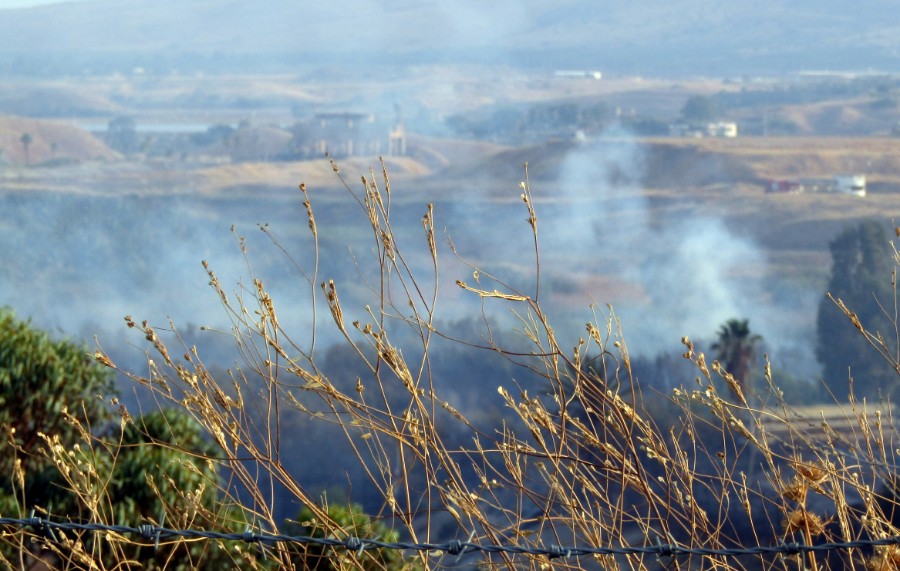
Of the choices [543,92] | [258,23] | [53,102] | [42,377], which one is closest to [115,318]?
[53,102]

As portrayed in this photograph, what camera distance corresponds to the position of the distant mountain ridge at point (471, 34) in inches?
3108

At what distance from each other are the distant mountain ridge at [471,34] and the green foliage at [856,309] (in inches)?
1672

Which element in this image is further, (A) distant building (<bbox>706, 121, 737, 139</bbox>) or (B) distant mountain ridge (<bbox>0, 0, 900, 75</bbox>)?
(B) distant mountain ridge (<bbox>0, 0, 900, 75</bbox>)

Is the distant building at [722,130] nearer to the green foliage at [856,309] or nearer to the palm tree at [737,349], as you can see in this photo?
the green foliage at [856,309]

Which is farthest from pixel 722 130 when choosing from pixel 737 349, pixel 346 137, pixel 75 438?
pixel 75 438

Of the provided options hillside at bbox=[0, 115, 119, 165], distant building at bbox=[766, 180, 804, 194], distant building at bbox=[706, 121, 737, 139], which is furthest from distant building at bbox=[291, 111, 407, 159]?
distant building at bbox=[766, 180, 804, 194]

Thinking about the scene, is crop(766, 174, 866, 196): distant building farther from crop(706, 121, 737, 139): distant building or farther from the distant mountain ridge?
the distant mountain ridge

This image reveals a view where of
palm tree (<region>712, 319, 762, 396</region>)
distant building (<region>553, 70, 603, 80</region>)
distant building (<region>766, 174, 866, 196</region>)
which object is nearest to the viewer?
palm tree (<region>712, 319, 762, 396</region>)

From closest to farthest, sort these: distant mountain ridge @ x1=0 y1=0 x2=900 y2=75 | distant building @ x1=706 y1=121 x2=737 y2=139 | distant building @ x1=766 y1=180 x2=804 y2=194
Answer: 1. distant building @ x1=766 y1=180 x2=804 y2=194
2. distant building @ x1=706 y1=121 x2=737 y2=139
3. distant mountain ridge @ x1=0 y1=0 x2=900 y2=75

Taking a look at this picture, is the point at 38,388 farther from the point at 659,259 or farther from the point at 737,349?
the point at 659,259

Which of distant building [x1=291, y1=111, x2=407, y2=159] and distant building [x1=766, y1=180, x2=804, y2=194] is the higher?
distant building [x1=291, y1=111, x2=407, y2=159]

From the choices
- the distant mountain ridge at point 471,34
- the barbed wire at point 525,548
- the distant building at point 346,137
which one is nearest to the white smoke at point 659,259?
the distant building at point 346,137

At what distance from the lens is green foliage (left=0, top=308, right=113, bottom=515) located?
589 centimetres

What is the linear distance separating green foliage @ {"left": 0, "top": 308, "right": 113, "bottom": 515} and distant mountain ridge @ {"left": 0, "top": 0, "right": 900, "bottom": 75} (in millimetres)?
73542
